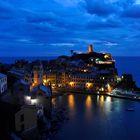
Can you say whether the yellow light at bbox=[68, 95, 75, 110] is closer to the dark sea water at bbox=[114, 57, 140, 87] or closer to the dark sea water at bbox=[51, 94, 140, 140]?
the dark sea water at bbox=[51, 94, 140, 140]

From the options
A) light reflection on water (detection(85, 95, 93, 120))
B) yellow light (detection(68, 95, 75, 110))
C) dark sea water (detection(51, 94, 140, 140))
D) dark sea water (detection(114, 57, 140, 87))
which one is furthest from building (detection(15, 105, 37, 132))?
dark sea water (detection(114, 57, 140, 87))

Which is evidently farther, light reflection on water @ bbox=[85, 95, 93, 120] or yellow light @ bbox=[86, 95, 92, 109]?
yellow light @ bbox=[86, 95, 92, 109]

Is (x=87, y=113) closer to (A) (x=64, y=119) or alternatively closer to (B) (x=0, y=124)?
(A) (x=64, y=119)

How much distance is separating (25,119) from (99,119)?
620cm

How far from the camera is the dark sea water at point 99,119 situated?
1521 cm

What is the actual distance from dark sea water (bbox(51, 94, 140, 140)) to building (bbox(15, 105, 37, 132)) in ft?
4.80

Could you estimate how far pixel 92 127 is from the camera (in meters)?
16.6

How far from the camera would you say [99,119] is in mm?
18438

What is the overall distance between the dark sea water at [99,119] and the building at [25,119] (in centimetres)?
146

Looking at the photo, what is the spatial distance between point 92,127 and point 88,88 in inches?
596

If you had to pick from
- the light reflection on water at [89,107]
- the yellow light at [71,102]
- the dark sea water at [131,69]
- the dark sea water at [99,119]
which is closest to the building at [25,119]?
the dark sea water at [99,119]

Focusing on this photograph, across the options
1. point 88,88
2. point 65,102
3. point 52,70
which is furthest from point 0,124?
point 52,70

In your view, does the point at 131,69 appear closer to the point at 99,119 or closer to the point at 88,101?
the point at 88,101

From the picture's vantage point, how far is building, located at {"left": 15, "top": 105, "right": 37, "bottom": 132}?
13.1 metres
